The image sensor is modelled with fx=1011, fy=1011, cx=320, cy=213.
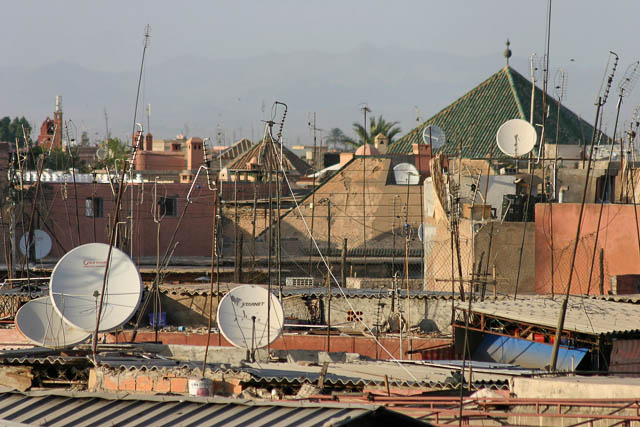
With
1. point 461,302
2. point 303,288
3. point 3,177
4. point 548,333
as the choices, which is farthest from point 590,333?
point 3,177

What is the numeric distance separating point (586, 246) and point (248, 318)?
8.73m

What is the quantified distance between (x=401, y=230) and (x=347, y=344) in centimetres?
1110

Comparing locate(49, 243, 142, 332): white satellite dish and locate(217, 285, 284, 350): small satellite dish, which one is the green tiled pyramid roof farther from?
locate(49, 243, 142, 332): white satellite dish

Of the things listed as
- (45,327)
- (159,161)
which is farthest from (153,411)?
(159,161)

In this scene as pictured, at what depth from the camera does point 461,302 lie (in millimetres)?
16875

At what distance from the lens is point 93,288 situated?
14.4 metres

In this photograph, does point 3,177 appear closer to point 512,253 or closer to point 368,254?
point 368,254

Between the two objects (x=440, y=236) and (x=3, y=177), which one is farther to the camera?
(x=3, y=177)

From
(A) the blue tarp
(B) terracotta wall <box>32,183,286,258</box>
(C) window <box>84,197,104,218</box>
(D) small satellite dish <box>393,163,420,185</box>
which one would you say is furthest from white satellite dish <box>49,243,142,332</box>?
(C) window <box>84,197,104,218</box>

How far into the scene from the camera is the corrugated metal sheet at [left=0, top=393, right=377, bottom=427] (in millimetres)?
8312

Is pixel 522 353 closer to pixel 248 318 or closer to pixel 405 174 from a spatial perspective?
pixel 248 318

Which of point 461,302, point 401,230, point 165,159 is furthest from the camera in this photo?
point 165,159

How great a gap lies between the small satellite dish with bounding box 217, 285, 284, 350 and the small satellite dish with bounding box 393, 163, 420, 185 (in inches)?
594

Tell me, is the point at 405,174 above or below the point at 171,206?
above
